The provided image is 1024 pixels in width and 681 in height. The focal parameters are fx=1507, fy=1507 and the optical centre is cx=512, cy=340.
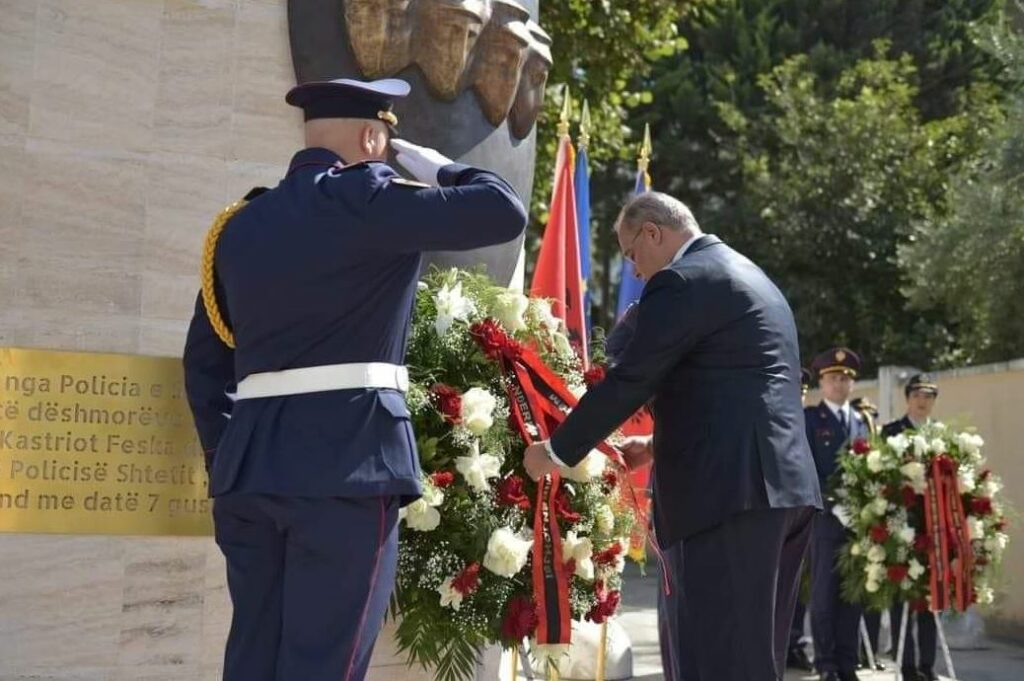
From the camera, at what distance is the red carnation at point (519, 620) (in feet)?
14.5

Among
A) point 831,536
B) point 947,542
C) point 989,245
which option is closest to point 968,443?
point 947,542

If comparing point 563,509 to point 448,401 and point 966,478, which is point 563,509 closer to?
point 448,401

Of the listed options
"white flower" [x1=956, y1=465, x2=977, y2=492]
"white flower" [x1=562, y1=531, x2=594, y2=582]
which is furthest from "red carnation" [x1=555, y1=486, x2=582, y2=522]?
"white flower" [x1=956, y1=465, x2=977, y2=492]

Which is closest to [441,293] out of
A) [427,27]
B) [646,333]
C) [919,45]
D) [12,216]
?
[646,333]

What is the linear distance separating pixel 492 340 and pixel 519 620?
0.83m

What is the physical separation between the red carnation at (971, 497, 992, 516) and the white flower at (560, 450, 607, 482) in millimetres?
4326

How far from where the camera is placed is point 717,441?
4.27 meters

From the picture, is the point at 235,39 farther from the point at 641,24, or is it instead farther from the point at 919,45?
the point at 919,45

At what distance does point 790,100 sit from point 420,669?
1741cm

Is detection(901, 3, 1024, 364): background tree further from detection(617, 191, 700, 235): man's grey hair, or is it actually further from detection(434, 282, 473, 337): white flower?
detection(434, 282, 473, 337): white flower

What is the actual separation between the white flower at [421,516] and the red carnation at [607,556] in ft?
1.94

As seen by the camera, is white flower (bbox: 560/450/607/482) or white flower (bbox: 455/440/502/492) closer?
white flower (bbox: 455/440/502/492)

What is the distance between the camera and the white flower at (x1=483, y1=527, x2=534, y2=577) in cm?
432

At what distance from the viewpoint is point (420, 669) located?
482 cm
